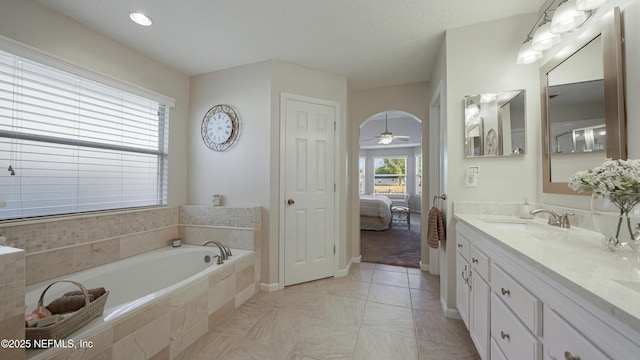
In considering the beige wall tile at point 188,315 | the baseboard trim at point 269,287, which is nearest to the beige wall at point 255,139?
the baseboard trim at point 269,287

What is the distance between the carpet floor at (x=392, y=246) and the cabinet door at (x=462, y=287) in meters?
1.41

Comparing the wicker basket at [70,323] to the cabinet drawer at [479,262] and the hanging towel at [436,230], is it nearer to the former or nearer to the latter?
the cabinet drawer at [479,262]

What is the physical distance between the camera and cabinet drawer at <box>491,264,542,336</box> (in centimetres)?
86

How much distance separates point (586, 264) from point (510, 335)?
1.59 ft

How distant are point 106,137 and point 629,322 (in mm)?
3211

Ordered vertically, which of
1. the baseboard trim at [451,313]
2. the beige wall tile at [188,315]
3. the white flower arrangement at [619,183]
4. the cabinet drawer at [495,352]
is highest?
the white flower arrangement at [619,183]

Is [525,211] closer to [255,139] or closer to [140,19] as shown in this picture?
[255,139]

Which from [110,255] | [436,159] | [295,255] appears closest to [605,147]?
[436,159]

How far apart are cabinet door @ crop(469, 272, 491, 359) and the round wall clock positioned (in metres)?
2.55

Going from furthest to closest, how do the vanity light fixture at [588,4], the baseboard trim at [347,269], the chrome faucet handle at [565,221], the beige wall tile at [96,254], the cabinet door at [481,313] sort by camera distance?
the baseboard trim at [347,269]
the beige wall tile at [96,254]
the chrome faucet handle at [565,221]
the cabinet door at [481,313]
the vanity light fixture at [588,4]

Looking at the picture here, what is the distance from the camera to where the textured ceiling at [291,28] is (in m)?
1.75

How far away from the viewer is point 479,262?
1411mm

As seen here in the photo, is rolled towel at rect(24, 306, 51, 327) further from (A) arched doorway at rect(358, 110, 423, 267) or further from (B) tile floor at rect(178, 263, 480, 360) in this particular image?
(A) arched doorway at rect(358, 110, 423, 267)

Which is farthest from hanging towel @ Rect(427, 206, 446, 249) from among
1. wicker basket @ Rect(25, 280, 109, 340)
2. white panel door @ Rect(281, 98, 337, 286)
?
wicker basket @ Rect(25, 280, 109, 340)
